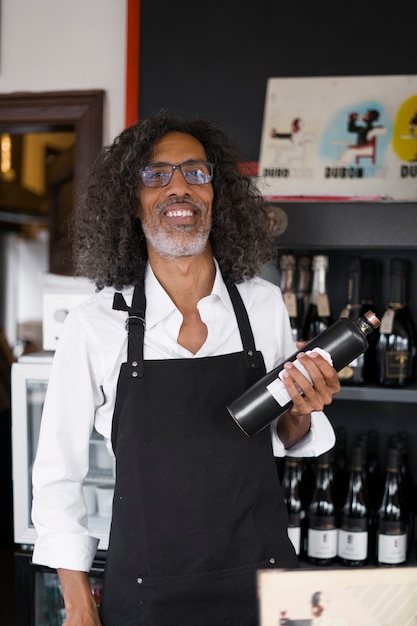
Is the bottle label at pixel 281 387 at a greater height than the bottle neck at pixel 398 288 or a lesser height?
lesser

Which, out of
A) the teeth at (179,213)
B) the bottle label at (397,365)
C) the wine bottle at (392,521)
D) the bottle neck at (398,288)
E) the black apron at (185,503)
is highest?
the teeth at (179,213)

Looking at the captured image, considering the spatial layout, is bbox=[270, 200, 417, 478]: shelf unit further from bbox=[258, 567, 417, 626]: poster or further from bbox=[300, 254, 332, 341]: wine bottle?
bbox=[258, 567, 417, 626]: poster

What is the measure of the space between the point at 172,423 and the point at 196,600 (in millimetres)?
348

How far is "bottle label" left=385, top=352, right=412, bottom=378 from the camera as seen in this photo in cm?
217

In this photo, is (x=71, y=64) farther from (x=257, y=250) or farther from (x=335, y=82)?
(x=257, y=250)

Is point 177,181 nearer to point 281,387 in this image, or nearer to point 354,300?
point 281,387

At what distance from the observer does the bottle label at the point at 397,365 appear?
2.17m

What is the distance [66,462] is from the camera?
1.55 metres

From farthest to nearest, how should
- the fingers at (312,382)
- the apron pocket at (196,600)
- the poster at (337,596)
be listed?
the apron pocket at (196,600)
the fingers at (312,382)
the poster at (337,596)

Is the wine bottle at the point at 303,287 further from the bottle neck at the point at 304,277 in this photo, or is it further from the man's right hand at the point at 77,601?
the man's right hand at the point at 77,601

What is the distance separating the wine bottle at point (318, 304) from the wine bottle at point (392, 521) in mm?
470

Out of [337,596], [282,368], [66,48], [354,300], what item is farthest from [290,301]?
[337,596]

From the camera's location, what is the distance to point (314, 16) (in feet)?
8.12

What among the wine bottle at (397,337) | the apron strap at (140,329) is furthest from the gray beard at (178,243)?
the wine bottle at (397,337)
